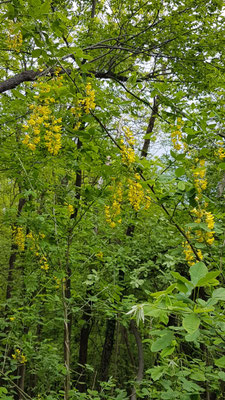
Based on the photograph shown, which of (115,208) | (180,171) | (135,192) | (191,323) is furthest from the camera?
(115,208)

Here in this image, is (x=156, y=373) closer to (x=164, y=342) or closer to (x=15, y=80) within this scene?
(x=164, y=342)

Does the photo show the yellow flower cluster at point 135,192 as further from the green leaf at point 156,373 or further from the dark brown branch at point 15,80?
the dark brown branch at point 15,80

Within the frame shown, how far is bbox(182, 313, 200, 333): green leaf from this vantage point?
0.81m

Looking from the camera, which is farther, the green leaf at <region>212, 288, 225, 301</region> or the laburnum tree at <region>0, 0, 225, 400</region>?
the laburnum tree at <region>0, 0, 225, 400</region>

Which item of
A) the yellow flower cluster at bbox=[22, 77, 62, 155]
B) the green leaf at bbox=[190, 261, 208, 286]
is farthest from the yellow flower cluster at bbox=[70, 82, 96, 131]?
the green leaf at bbox=[190, 261, 208, 286]

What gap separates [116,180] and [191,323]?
5.50ft

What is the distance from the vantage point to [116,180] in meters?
2.43

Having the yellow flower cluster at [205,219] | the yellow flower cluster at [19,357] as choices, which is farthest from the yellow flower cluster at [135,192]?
the yellow flower cluster at [19,357]

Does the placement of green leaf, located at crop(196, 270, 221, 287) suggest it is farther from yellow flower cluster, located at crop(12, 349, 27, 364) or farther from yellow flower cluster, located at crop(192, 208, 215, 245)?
yellow flower cluster, located at crop(12, 349, 27, 364)

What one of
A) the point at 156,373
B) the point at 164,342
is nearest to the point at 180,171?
the point at 164,342

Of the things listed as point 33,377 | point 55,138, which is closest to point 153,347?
point 55,138

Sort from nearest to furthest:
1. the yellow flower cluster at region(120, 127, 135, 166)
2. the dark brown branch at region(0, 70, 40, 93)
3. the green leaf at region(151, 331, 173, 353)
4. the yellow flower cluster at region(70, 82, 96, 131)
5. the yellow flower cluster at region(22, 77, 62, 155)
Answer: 1. the green leaf at region(151, 331, 173, 353)
2. the yellow flower cluster at region(120, 127, 135, 166)
3. the yellow flower cluster at region(70, 82, 96, 131)
4. the yellow flower cluster at region(22, 77, 62, 155)
5. the dark brown branch at region(0, 70, 40, 93)

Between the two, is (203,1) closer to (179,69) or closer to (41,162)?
Answer: (179,69)

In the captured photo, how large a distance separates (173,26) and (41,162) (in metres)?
2.93
